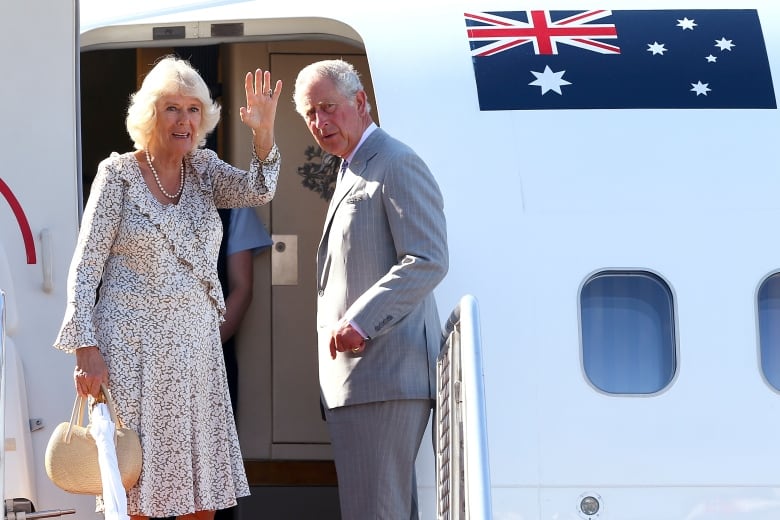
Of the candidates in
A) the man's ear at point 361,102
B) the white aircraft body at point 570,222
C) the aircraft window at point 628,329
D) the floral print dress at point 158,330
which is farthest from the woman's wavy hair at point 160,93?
the aircraft window at point 628,329

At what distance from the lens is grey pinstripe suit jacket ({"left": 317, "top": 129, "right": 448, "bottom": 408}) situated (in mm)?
3971

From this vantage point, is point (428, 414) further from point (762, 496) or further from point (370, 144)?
point (762, 496)

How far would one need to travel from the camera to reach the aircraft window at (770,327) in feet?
15.1

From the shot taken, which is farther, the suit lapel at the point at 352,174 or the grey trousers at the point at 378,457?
the suit lapel at the point at 352,174

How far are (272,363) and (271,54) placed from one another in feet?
5.13

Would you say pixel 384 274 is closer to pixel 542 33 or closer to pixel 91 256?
pixel 91 256

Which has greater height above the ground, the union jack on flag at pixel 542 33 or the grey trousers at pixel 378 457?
the union jack on flag at pixel 542 33

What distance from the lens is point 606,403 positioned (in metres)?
4.52

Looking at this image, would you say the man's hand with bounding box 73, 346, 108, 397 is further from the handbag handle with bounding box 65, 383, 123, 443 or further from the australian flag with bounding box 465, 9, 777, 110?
the australian flag with bounding box 465, 9, 777, 110

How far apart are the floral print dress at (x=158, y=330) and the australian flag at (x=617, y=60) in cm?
138

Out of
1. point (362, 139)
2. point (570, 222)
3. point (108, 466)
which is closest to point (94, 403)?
point (108, 466)

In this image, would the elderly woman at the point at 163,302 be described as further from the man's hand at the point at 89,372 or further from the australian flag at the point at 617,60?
the australian flag at the point at 617,60

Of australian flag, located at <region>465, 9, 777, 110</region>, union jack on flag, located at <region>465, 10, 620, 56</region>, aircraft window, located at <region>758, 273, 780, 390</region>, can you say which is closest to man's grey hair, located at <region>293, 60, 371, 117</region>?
australian flag, located at <region>465, 9, 777, 110</region>

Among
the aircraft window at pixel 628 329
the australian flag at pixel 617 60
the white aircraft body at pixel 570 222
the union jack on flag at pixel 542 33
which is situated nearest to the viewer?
the white aircraft body at pixel 570 222
